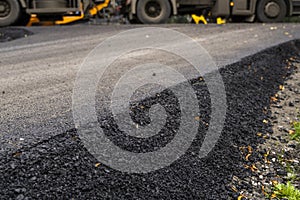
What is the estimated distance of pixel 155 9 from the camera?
37.9 ft

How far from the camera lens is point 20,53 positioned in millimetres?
7223

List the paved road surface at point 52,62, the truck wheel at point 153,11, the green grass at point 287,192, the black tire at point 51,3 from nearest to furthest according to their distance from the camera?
the green grass at point 287,192 → the paved road surface at point 52,62 → the black tire at point 51,3 → the truck wheel at point 153,11

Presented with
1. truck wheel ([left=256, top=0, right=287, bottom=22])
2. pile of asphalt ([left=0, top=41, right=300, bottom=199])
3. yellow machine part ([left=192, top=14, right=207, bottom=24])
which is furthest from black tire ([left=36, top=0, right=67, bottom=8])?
pile of asphalt ([left=0, top=41, right=300, bottom=199])

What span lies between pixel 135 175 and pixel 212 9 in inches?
385

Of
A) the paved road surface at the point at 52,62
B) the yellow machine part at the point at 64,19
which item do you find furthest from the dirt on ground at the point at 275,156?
the yellow machine part at the point at 64,19

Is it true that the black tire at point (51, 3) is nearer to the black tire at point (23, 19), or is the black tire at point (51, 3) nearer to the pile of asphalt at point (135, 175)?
the black tire at point (23, 19)

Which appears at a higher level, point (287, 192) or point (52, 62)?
point (52, 62)

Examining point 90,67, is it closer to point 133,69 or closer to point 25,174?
point 133,69

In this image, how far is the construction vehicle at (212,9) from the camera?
11289mm

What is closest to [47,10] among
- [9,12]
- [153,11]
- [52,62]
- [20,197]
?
[9,12]

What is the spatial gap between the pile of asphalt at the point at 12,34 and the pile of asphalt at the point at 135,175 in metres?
6.67

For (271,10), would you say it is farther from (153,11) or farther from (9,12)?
(9,12)

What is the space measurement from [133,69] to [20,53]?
308 centimetres

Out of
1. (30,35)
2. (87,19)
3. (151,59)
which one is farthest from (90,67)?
(87,19)
